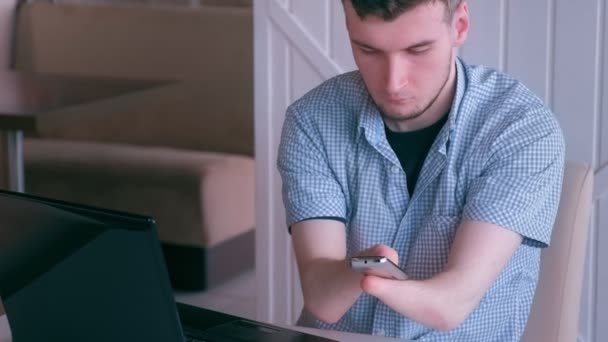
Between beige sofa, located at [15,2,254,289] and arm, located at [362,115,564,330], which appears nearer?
arm, located at [362,115,564,330]

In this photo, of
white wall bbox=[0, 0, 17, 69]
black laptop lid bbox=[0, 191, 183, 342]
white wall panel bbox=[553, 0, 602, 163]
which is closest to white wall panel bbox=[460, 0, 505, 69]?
white wall panel bbox=[553, 0, 602, 163]

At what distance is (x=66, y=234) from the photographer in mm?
1137

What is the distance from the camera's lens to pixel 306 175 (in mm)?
1702

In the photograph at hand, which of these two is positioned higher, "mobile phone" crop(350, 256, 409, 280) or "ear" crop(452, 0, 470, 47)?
"ear" crop(452, 0, 470, 47)

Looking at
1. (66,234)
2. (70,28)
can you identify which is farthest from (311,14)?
(70,28)

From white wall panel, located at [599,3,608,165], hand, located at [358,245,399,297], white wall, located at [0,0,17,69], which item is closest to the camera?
hand, located at [358,245,399,297]

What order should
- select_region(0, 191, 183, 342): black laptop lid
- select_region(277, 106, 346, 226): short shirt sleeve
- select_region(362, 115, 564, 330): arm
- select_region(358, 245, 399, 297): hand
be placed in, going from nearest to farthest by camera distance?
select_region(0, 191, 183, 342): black laptop lid → select_region(358, 245, 399, 297): hand → select_region(362, 115, 564, 330): arm → select_region(277, 106, 346, 226): short shirt sleeve

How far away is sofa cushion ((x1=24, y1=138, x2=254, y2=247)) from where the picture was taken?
11.9ft

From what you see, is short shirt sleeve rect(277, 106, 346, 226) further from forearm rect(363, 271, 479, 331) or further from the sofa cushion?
the sofa cushion

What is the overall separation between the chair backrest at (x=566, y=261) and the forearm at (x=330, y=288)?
0.31 meters

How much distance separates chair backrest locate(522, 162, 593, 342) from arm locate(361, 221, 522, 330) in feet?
0.36

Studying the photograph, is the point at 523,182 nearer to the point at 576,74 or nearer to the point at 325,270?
the point at 325,270

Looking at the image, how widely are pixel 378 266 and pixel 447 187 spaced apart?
443 millimetres

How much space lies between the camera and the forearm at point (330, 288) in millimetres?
1513
